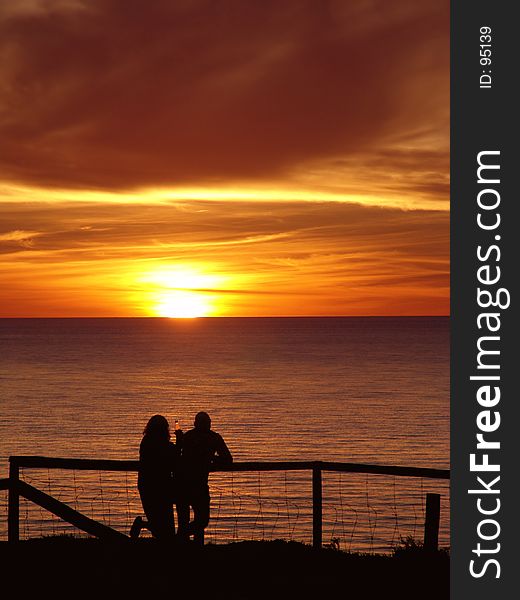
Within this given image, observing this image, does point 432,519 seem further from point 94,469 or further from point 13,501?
point 13,501

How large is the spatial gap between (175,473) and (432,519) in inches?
147

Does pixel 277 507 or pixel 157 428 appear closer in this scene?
pixel 157 428

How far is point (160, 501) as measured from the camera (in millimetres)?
12453

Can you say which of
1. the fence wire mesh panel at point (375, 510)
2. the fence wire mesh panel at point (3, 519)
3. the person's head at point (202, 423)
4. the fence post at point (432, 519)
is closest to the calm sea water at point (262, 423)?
the fence wire mesh panel at point (375, 510)

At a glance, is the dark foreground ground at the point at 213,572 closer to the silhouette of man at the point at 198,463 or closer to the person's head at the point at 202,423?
the silhouette of man at the point at 198,463

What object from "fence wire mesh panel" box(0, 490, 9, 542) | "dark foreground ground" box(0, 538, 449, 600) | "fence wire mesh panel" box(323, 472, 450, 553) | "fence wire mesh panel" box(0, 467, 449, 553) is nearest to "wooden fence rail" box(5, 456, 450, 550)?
"dark foreground ground" box(0, 538, 449, 600)

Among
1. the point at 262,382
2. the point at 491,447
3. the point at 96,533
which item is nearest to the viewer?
the point at 491,447

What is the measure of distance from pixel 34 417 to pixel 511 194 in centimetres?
8036

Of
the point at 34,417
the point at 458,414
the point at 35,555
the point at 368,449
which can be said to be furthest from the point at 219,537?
the point at 34,417

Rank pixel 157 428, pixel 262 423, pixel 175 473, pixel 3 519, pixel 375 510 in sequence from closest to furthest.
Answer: pixel 157 428, pixel 175 473, pixel 3 519, pixel 375 510, pixel 262 423

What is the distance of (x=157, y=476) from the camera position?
40.8 ft

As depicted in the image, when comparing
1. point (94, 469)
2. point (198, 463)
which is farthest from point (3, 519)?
point (198, 463)

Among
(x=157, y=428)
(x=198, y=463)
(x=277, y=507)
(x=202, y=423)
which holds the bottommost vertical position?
(x=198, y=463)

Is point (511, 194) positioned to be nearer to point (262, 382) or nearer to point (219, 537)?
point (219, 537)
